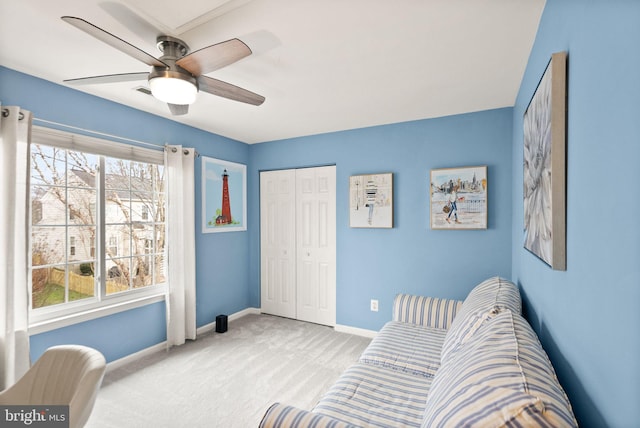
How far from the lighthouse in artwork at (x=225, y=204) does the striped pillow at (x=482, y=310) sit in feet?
10.3

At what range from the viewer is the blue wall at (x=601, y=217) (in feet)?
2.13

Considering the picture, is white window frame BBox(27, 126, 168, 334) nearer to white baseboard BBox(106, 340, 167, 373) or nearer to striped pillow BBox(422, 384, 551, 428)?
white baseboard BBox(106, 340, 167, 373)

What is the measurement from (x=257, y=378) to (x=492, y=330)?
215cm

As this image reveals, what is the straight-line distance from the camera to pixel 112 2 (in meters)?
1.50

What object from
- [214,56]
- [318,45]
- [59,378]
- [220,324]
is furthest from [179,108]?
[220,324]

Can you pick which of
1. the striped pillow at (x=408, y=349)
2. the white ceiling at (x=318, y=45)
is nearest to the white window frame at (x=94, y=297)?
the white ceiling at (x=318, y=45)

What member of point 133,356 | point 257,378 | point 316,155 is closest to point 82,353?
point 257,378

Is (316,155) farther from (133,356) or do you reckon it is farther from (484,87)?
(133,356)

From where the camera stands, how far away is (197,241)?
12.2 feet

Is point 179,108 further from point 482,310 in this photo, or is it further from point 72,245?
point 482,310

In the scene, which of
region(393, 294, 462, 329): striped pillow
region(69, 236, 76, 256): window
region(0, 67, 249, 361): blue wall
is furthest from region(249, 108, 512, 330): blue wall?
region(69, 236, 76, 256): window

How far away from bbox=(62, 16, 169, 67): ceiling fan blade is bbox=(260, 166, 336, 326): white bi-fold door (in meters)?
2.59

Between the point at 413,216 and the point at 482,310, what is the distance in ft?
5.89

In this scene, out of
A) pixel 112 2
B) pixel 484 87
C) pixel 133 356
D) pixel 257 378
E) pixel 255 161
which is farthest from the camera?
pixel 255 161
